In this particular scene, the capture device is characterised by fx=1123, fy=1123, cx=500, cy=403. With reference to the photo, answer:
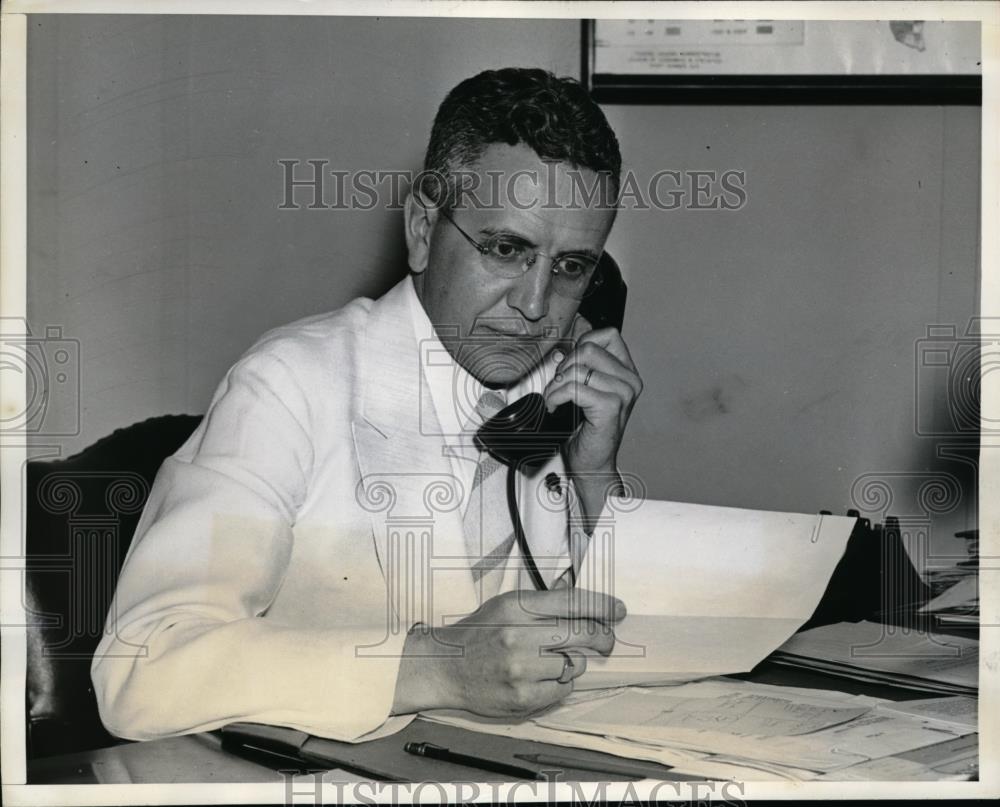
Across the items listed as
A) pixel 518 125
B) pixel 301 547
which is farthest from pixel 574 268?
pixel 301 547

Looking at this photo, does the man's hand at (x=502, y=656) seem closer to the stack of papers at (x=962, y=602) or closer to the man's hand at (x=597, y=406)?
the man's hand at (x=597, y=406)

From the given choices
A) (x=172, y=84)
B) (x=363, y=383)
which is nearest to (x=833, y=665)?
(x=363, y=383)

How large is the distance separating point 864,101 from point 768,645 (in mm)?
620

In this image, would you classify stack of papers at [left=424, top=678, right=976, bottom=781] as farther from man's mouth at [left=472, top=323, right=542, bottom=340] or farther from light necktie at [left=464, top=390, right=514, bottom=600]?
man's mouth at [left=472, top=323, right=542, bottom=340]

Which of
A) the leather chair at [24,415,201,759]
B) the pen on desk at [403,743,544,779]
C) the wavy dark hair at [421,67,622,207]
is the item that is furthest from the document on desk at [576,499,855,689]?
the leather chair at [24,415,201,759]

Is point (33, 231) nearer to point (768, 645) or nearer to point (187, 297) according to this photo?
point (187, 297)

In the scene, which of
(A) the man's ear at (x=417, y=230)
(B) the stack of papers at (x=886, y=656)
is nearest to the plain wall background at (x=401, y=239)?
(A) the man's ear at (x=417, y=230)

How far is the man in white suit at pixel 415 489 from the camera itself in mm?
1178

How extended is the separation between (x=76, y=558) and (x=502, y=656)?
473mm

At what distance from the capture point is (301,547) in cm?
120

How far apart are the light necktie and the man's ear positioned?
161mm

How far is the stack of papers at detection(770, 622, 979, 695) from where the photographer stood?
1.25 meters

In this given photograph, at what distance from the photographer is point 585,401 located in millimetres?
1238

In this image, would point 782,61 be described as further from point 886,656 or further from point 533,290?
point 886,656
